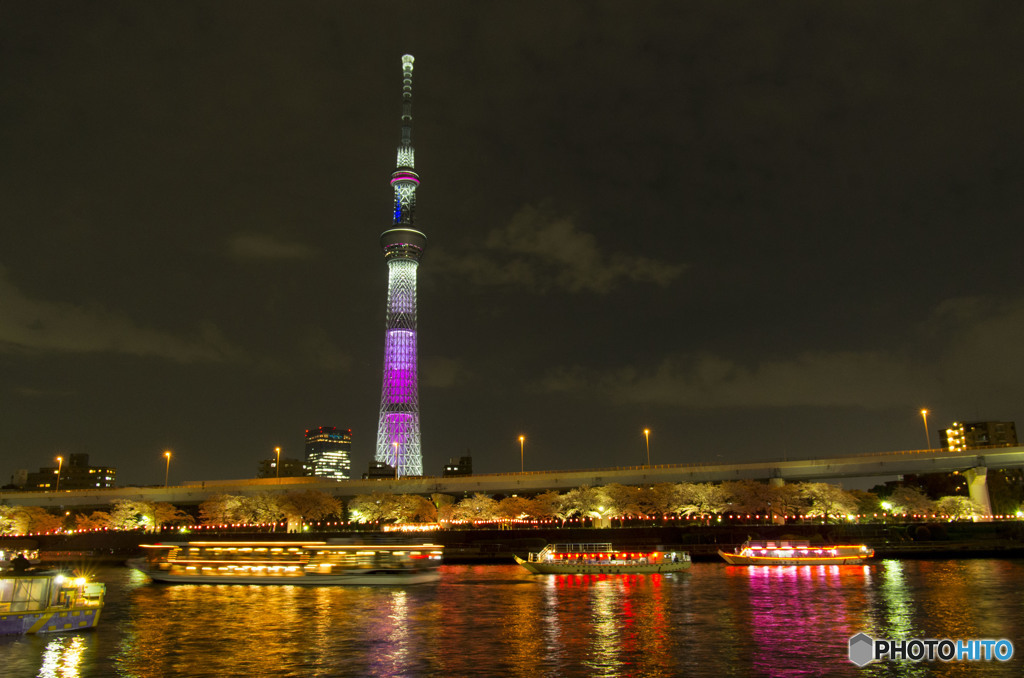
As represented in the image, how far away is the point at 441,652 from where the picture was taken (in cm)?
3303

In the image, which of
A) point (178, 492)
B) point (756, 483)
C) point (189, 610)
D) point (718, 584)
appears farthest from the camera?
point (178, 492)

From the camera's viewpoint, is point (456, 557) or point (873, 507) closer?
point (456, 557)

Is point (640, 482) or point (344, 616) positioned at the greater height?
point (640, 482)

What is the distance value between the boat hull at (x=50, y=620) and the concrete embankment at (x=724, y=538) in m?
49.3

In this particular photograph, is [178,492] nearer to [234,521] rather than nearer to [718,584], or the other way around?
[234,521]

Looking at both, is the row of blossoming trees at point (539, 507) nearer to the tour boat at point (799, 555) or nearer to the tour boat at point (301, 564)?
the tour boat at point (799, 555)

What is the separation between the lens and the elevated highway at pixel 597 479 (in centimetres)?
10738

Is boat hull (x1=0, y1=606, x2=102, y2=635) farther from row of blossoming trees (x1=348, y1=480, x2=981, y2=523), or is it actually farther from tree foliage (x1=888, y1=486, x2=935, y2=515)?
tree foliage (x1=888, y1=486, x2=935, y2=515)

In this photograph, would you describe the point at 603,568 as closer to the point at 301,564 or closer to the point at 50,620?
the point at 301,564

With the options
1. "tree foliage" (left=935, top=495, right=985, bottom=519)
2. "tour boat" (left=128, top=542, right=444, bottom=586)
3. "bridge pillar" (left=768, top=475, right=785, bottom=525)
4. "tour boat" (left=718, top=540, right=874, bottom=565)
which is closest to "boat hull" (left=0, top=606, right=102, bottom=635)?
"tour boat" (left=128, top=542, right=444, bottom=586)

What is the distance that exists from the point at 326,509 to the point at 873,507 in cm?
9334

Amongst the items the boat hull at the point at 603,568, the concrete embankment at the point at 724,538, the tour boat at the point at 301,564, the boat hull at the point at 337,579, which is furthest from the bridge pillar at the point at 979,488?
the boat hull at the point at 337,579

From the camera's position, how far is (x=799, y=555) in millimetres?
83625

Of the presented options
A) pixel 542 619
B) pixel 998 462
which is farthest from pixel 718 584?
pixel 998 462
